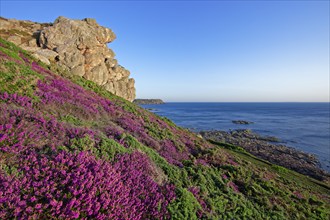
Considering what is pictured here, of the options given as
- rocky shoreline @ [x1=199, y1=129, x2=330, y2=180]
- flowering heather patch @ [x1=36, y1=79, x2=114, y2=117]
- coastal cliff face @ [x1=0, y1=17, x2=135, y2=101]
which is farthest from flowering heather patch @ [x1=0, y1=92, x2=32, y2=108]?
rocky shoreline @ [x1=199, y1=129, x2=330, y2=180]

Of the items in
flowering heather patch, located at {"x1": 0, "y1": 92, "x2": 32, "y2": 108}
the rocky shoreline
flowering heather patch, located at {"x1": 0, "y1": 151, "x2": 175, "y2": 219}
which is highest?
flowering heather patch, located at {"x1": 0, "y1": 92, "x2": 32, "y2": 108}

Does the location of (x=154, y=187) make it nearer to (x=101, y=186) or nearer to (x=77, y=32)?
(x=101, y=186)

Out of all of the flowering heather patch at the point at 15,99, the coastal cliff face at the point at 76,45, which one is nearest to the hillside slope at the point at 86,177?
the flowering heather patch at the point at 15,99

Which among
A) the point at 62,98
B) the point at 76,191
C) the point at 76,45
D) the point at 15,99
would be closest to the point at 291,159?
the point at 62,98

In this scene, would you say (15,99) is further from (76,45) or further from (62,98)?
(76,45)

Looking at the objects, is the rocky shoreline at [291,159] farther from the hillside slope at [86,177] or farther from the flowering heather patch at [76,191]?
the flowering heather patch at [76,191]

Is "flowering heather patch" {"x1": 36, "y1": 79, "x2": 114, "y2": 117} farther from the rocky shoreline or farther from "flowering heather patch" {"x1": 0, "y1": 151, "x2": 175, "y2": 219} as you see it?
the rocky shoreline

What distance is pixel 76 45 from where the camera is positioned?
186 feet

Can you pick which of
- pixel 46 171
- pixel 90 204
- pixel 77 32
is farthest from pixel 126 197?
pixel 77 32

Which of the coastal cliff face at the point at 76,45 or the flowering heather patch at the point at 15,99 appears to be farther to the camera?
the coastal cliff face at the point at 76,45

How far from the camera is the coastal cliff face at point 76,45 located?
1887 inches

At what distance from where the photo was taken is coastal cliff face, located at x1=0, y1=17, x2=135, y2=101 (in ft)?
157

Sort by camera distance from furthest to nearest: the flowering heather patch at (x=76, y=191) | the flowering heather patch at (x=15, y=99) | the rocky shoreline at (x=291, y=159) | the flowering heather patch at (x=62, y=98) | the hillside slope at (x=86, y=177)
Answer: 1. the rocky shoreline at (x=291, y=159)
2. the flowering heather patch at (x=62, y=98)
3. the flowering heather patch at (x=15, y=99)
4. the hillside slope at (x=86, y=177)
5. the flowering heather patch at (x=76, y=191)

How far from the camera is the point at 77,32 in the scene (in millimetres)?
58406
